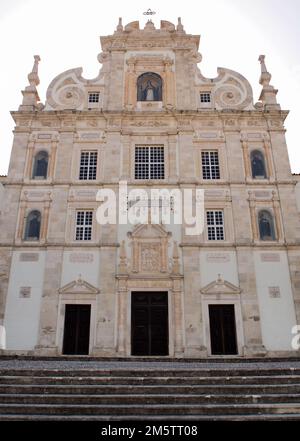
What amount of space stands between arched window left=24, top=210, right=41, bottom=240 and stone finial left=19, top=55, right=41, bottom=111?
6260mm

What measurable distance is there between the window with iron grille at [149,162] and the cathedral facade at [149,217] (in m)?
0.07

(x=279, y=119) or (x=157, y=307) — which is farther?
(x=279, y=119)

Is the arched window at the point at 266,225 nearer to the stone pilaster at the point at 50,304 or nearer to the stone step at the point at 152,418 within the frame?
the stone pilaster at the point at 50,304

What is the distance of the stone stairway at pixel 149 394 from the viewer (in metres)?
8.06

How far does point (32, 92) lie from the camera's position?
72.0 feet

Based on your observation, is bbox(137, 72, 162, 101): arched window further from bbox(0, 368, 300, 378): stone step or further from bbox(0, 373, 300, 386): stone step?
bbox(0, 373, 300, 386): stone step

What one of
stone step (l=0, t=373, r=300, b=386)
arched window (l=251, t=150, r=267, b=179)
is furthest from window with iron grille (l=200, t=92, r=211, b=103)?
stone step (l=0, t=373, r=300, b=386)

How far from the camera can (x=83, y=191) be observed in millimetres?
19484

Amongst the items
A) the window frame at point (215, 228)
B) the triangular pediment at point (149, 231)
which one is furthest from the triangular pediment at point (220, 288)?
the triangular pediment at point (149, 231)

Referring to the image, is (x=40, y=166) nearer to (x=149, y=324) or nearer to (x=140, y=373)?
(x=149, y=324)

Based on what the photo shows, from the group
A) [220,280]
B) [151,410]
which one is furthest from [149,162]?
[151,410]
